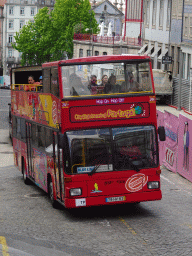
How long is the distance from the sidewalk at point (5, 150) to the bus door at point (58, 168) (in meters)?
14.0

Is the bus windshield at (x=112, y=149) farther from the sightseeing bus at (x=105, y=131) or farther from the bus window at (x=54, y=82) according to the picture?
Result: the bus window at (x=54, y=82)

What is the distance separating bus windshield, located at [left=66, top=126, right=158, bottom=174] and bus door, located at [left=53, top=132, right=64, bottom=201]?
1.89 ft

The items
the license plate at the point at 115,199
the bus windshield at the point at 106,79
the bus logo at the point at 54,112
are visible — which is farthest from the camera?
the bus logo at the point at 54,112

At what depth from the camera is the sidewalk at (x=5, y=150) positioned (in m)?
31.2

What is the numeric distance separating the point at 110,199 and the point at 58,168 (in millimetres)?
1539

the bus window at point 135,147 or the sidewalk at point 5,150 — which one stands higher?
the bus window at point 135,147

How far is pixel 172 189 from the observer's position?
21.0 metres

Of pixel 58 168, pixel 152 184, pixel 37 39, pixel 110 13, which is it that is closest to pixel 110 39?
pixel 37 39

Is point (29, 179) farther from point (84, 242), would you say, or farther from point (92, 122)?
point (84, 242)

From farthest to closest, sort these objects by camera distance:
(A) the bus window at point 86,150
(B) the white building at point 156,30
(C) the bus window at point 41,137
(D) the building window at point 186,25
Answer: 1. (B) the white building at point 156,30
2. (D) the building window at point 186,25
3. (C) the bus window at point 41,137
4. (A) the bus window at point 86,150

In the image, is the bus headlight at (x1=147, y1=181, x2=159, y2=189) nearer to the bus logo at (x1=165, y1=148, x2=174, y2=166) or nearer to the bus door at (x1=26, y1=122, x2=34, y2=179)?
the bus door at (x1=26, y1=122, x2=34, y2=179)

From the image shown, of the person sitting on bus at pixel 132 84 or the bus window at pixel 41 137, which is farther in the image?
the bus window at pixel 41 137

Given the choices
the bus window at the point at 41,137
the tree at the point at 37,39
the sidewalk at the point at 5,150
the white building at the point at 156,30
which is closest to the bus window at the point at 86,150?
the bus window at the point at 41,137

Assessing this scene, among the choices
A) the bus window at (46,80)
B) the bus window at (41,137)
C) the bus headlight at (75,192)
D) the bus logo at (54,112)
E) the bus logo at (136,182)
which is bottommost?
the bus headlight at (75,192)
